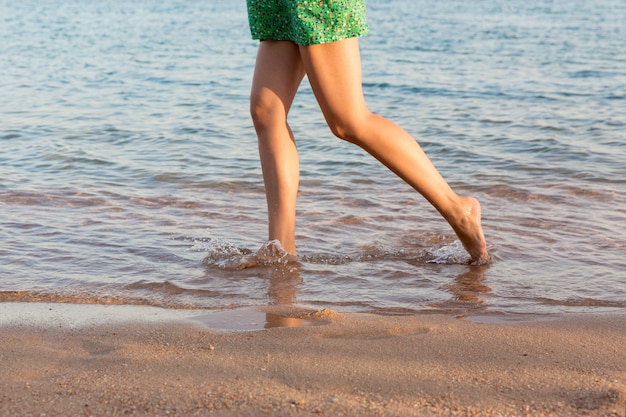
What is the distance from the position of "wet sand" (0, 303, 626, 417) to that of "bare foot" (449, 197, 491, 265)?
2.57 ft

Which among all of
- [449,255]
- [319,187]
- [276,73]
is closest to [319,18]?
[276,73]

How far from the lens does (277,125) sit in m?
3.75

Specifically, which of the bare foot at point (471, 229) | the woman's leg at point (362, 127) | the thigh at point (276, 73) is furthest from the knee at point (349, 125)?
the bare foot at point (471, 229)

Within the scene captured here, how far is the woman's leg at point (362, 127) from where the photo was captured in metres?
3.37

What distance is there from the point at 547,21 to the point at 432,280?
16.7 m

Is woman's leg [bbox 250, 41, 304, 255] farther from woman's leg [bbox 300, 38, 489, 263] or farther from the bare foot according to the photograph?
the bare foot

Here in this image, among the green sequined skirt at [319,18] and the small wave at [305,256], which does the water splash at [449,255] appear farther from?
the green sequined skirt at [319,18]

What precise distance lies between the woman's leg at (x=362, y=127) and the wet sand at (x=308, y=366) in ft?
2.43

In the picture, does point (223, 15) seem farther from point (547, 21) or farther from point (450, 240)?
point (450, 240)

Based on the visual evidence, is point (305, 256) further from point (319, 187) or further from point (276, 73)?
point (319, 187)

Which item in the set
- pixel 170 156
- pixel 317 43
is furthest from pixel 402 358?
pixel 170 156

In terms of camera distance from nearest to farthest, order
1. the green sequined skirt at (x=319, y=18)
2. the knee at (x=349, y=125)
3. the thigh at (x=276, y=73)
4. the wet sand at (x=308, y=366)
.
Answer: the wet sand at (x=308, y=366) → the green sequined skirt at (x=319, y=18) → the knee at (x=349, y=125) → the thigh at (x=276, y=73)

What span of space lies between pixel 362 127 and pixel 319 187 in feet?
7.71

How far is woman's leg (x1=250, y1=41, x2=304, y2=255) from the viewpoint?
11.9 feet
